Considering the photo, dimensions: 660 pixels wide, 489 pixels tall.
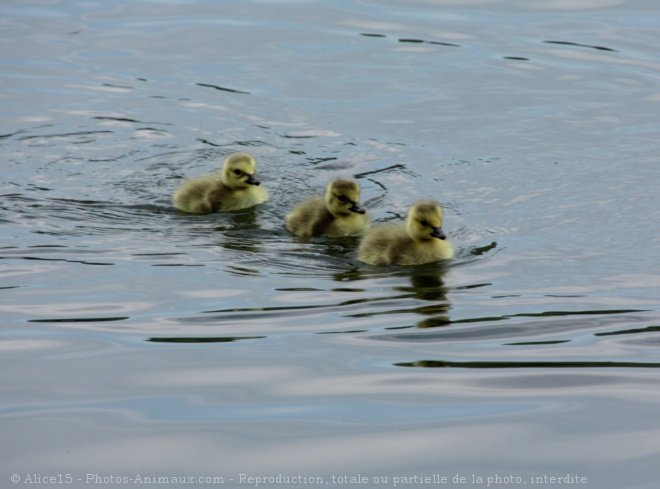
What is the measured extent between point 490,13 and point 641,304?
8395 millimetres

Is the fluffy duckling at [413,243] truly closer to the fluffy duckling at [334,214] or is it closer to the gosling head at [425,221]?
the gosling head at [425,221]

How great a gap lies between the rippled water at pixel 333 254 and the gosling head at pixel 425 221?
0.68 ft

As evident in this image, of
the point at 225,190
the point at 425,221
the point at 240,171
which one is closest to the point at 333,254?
the point at 425,221

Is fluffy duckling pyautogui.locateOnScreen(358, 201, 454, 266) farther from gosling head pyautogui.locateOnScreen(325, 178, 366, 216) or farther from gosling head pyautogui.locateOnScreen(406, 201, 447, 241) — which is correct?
gosling head pyautogui.locateOnScreen(325, 178, 366, 216)

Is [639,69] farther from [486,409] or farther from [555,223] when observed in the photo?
[486,409]

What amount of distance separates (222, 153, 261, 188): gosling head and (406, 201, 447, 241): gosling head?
147 centimetres

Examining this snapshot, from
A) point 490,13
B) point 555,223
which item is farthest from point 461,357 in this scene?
point 490,13

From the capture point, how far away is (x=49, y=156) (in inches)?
355

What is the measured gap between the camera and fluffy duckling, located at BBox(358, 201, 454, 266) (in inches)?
261

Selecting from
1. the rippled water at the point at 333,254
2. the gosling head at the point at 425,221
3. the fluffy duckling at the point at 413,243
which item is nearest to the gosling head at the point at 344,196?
the rippled water at the point at 333,254

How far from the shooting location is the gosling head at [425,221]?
659 centimetres

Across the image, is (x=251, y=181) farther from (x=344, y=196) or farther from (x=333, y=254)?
(x=333, y=254)

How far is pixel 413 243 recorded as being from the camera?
22.2ft

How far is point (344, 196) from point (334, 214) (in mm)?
188
